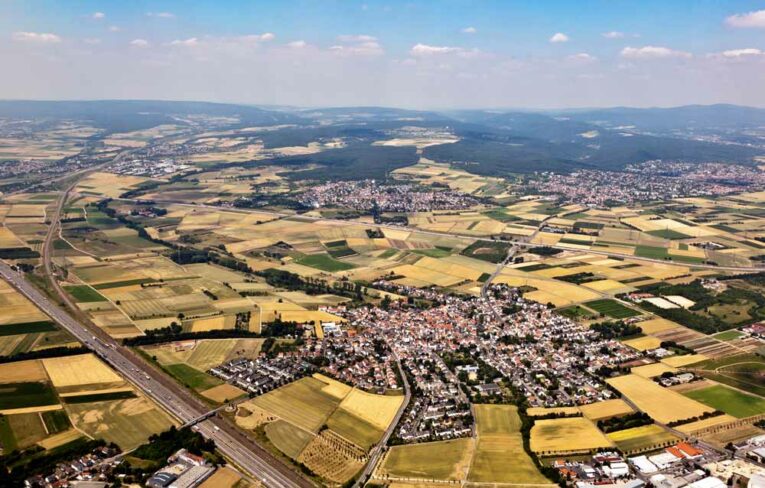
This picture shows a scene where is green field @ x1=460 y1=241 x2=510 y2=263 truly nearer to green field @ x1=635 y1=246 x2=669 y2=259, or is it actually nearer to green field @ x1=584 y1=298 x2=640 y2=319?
green field @ x1=635 y1=246 x2=669 y2=259

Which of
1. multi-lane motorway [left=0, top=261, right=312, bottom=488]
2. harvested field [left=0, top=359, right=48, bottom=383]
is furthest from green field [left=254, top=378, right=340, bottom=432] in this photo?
harvested field [left=0, top=359, right=48, bottom=383]

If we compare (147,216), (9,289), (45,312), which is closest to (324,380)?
(45,312)

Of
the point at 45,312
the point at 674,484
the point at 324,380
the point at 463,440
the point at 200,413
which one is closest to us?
the point at 674,484

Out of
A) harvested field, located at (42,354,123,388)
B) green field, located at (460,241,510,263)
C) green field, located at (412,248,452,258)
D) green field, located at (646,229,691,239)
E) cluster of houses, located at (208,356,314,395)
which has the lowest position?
cluster of houses, located at (208,356,314,395)

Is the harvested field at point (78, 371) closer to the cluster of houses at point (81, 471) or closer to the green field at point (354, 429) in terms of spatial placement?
the cluster of houses at point (81, 471)

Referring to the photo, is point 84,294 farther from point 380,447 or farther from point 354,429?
point 380,447

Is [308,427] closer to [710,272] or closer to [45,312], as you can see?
[45,312]
